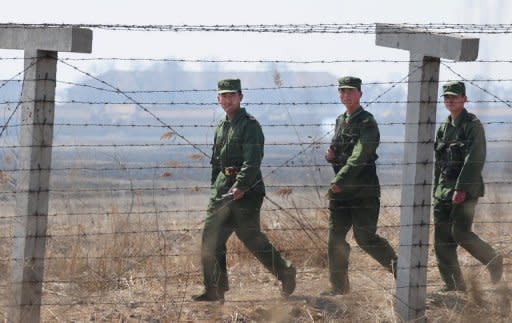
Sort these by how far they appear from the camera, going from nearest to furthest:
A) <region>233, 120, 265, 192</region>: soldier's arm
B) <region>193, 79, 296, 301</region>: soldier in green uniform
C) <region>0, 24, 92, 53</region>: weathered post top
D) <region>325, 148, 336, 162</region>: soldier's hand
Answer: <region>0, 24, 92, 53</region>: weathered post top
<region>233, 120, 265, 192</region>: soldier's arm
<region>193, 79, 296, 301</region>: soldier in green uniform
<region>325, 148, 336, 162</region>: soldier's hand

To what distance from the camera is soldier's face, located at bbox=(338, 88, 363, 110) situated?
9.60 meters

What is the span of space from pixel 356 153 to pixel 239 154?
0.82 m

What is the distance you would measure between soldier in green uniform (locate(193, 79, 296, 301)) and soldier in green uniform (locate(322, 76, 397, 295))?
18.6 inches

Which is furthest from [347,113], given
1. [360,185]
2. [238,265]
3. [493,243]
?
[493,243]

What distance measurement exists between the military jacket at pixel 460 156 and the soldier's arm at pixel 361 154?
50cm

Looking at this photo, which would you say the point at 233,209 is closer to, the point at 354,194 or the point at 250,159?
the point at 250,159

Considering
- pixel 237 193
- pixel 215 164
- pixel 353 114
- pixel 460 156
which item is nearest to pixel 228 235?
pixel 237 193

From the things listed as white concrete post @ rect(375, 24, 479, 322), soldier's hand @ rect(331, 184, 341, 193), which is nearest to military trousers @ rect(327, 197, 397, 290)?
soldier's hand @ rect(331, 184, 341, 193)

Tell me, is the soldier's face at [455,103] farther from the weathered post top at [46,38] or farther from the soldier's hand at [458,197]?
the weathered post top at [46,38]

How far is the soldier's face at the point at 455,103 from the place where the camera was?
31.2 feet

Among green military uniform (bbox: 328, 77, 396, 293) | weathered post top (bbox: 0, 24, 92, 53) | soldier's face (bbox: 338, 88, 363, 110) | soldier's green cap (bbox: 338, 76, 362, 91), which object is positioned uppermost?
weathered post top (bbox: 0, 24, 92, 53)


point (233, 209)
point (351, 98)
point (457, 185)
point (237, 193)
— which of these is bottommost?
point (233, 209)

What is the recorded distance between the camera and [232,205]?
9250 mm

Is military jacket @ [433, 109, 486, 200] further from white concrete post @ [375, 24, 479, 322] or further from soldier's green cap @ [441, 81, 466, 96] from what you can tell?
white concrete post @ [375, 24, 479, 322]
